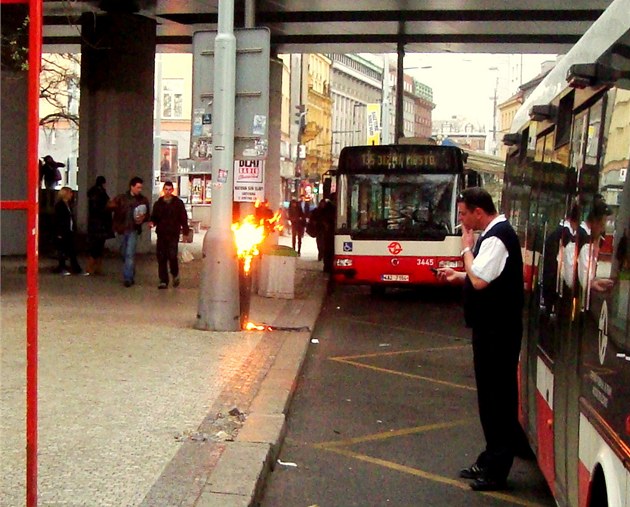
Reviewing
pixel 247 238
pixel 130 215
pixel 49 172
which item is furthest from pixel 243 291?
pixel 49 172

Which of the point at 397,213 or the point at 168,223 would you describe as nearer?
the point at 168,223

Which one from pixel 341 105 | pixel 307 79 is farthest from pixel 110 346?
pixel 341 105

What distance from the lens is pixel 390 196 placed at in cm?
1920

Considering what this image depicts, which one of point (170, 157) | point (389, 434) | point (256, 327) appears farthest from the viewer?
point (170, 157)

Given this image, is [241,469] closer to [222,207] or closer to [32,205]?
[32,205]

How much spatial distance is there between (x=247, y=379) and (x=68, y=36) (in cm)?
2532

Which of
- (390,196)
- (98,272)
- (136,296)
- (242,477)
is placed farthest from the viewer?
(98,272)

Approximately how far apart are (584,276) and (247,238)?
31.2 ft

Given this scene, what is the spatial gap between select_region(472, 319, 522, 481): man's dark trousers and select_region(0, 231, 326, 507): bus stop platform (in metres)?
1.48

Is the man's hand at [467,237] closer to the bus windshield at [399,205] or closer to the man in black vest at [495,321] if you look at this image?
the man in black vest at [495,321]

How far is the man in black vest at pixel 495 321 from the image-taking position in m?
6.44

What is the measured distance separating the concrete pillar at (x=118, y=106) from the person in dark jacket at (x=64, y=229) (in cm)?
730

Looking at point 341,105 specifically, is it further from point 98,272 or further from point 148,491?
point 148,491

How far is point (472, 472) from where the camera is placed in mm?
6828
